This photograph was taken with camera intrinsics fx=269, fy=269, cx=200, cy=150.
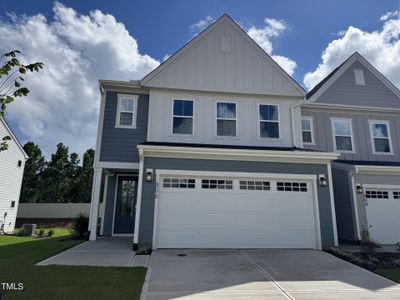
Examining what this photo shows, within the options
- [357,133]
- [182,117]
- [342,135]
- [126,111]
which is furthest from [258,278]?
[357,133]

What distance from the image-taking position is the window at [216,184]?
926 centimetres

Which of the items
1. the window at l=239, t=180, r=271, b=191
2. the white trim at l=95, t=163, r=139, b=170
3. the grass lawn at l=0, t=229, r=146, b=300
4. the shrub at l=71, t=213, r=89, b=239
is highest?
the white trim at l=95, t=163, r=139, b=170

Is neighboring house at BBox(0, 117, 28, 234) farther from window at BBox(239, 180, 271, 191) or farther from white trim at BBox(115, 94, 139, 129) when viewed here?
window at BBox(239, 180, 271, 191)

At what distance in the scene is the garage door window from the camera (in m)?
9.54

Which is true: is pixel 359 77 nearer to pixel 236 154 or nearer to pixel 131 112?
pixel 236 154

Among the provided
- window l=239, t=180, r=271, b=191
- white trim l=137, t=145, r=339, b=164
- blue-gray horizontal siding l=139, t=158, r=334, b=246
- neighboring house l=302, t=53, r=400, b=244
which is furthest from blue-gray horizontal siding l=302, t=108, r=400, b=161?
window l=239, t=180, r=271, b=191

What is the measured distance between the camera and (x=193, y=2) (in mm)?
10414

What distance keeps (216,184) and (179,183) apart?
4.19 feet

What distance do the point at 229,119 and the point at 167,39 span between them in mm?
4752

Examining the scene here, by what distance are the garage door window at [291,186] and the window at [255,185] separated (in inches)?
15.9

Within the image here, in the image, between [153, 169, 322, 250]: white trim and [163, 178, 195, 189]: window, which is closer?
[153, 169, 322, 250]: white trim

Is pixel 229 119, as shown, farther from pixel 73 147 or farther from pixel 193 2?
pixel 73 147

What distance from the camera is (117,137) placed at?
11.0 m

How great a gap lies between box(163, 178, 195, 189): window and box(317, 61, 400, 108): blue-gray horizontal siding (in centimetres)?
816
